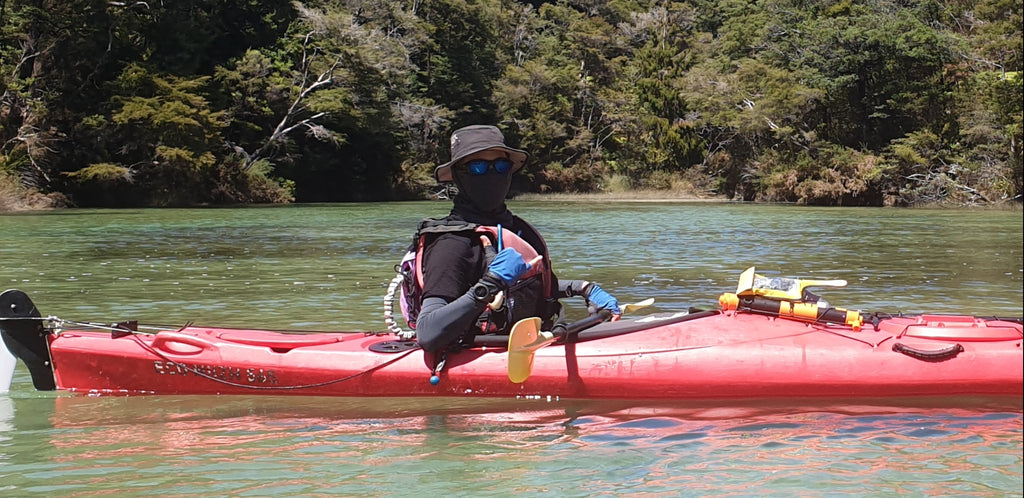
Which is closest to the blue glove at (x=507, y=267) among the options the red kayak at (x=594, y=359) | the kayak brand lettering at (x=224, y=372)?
the red kayak at (x=594, y=359)

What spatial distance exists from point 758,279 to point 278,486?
2.32 metres

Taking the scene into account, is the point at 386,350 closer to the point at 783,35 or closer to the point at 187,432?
the point at 187,432

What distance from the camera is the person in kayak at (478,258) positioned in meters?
4.19

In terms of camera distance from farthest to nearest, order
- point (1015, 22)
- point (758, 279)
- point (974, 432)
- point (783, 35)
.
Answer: point (783, 35)
point (1015, 22)
point (758, 279)
point (974, 432)

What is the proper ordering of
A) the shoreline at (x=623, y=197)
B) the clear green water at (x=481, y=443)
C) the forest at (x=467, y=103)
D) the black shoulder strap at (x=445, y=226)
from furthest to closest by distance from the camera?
1. the shoreline at (x=623, y=197)
2. the forest at (x=467, y=103)
3. the black shoulder strap at (x=445, y=226)
4. the clear green water at (x=481, y=443)

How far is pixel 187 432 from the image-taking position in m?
4.48

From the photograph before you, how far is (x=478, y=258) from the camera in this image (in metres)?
4.32

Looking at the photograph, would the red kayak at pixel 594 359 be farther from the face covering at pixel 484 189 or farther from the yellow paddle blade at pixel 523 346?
the face covering at pixel 484 189

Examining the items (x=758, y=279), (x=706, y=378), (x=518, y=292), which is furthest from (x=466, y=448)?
(x=758, y=279)

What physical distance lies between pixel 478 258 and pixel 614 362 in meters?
0.80

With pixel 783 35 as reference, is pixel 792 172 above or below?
below

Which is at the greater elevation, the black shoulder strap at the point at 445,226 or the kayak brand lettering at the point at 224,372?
the black shoulder strap at the point at 445,226

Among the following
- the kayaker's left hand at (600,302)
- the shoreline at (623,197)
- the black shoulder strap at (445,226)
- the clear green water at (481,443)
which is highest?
the black shoulder strap at (445,226)

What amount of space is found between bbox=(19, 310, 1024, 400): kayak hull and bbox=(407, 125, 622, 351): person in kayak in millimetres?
280
